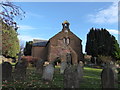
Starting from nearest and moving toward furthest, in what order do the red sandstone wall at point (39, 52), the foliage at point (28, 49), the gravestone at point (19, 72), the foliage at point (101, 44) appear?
the gravestone at point (19, 72)
the foliage at point (101, 44)
the red sandstone wall at point (39, 52)
the foliage at point (28, 49)

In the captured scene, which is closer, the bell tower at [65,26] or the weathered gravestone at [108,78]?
the weathered gravestone at [108,78]

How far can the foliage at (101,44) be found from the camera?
39.8 metres

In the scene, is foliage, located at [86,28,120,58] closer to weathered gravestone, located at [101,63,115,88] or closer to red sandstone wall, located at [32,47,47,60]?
red sandstone wall, located at [32,47,47,60]

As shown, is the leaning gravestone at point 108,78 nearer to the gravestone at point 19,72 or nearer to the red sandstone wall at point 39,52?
the gravestone at point 19,72

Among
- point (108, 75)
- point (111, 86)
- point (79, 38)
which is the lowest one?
point (111, 86)

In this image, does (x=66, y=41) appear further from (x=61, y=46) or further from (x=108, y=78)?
(x=108, y=78)

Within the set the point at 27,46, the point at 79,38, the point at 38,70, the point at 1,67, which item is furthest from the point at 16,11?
the point at 27,46

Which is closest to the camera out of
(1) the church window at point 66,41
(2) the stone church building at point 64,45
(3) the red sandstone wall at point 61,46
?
(2) the stone church building at point 64,45

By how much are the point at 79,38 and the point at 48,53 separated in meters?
9.40

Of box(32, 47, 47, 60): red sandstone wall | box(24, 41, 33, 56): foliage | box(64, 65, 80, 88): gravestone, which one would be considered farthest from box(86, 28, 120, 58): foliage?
box(64, 65, 80, 88): gravestone

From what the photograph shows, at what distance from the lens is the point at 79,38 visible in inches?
1731

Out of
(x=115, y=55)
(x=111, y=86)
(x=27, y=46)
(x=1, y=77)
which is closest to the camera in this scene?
(x=111, y=86)

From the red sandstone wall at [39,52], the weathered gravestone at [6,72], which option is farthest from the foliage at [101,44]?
the weathered gravestone at [6,72]

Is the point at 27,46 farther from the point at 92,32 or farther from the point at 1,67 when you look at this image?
the point at 1,67
